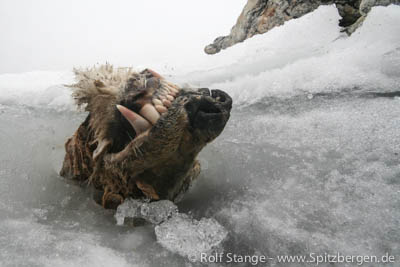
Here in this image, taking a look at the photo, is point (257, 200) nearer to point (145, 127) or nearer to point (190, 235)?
point (190, 235)

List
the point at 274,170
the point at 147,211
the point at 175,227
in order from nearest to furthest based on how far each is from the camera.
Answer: the point at 175,227, the point at 147,211, the point at 274,170

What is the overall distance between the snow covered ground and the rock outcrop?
1.08ft

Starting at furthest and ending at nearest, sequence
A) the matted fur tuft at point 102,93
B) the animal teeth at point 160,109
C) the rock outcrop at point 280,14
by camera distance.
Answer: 1. the rock outcrop at point 280,14
2. the matted fur tuft at point 102,93
3. the animal teeth at point 160,109

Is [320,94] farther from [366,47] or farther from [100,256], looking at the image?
[100,256]

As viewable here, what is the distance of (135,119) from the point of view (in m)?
1.98

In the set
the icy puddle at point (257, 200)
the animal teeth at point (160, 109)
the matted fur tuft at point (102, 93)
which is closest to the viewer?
the icy puddle at point (257, 200)

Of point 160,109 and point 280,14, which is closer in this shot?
point 160,109

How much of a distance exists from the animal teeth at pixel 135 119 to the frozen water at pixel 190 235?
67cm

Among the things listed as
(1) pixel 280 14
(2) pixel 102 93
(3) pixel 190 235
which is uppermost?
(2) pixel 102 93

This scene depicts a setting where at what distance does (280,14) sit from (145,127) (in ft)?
16.0

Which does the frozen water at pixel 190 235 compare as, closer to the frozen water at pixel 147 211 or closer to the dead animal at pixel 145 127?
the frozen water at pixel 147 211

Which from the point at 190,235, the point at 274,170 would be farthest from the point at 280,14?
the point at 190,235

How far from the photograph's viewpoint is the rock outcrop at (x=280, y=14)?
4.83 metres

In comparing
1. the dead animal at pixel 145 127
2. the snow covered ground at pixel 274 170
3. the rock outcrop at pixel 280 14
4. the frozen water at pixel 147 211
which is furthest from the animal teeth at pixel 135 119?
the rock outcrop at pixel 280 14
